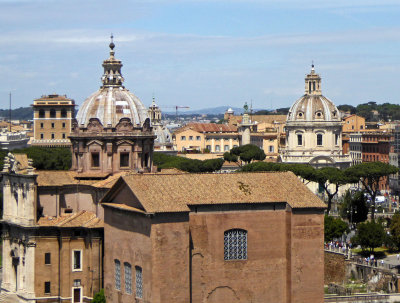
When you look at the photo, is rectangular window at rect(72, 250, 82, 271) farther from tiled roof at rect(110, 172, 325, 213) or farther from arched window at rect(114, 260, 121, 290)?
arched window at rect(114, 260, 121, 290)

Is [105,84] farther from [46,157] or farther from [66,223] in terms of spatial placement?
[46,157]

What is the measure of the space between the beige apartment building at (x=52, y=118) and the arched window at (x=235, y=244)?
99.5m

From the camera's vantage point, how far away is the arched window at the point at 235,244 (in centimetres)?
5362

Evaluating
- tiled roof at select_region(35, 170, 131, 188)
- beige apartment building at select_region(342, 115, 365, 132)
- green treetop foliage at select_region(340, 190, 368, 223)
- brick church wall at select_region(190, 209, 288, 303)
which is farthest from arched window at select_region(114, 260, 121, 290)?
beige apartment building at select_region(342, 115, 365, 132)

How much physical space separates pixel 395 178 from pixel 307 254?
59769 mm

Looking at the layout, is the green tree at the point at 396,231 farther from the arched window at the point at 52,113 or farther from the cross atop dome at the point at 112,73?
the arched window at the point at 52,113

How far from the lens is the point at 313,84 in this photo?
406 feet

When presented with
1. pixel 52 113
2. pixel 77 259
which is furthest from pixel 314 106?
pixel 77 259

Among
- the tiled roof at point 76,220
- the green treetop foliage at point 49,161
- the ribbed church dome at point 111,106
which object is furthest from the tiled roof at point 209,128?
the tiled roof at point 76,220

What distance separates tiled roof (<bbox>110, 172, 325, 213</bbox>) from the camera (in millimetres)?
52469

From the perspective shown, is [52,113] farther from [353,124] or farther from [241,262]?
[241,262]

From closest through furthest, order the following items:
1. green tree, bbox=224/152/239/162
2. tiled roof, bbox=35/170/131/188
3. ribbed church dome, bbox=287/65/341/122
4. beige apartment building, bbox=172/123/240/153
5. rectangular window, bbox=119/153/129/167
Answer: tiled roof, bbox=35/170/131/188
rectangular window, bbox=119/153/129/167
ribbed church dome, bbox=287/65/341/122
green tree, bbox=224/152/239/162
beige apartment building, bbox=172/123/240/153

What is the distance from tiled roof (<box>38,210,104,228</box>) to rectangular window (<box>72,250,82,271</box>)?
142 cm

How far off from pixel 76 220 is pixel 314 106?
65.1 m
